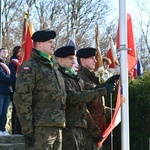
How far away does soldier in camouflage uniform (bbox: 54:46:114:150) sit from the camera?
4848mm

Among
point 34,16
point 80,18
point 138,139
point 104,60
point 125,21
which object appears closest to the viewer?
point 125,21

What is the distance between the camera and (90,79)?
5383 millimetres

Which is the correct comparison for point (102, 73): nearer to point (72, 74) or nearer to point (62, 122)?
point (72, 74)

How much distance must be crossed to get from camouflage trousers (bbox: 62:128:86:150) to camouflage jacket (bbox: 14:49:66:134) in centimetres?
36

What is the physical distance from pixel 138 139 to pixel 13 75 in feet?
8.50

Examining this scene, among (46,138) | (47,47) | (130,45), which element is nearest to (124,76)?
(130,45)

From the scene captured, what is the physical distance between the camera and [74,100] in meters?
4.87

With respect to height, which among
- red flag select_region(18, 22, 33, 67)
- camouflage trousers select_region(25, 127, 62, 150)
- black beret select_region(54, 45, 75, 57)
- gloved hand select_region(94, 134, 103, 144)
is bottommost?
gloved hand select_region(94, 134, 103, 144)

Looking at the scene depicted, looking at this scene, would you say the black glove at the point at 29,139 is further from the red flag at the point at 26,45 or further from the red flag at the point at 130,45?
the red flag at the point at 26,45

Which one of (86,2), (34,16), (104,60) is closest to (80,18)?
(86,2)

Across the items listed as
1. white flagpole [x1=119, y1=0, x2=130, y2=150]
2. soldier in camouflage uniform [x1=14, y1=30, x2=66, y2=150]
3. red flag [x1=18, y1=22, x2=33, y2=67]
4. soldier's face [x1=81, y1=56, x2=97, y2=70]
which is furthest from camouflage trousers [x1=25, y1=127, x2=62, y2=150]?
red flag [x1=18, y1=22, x2=33, y2=67]

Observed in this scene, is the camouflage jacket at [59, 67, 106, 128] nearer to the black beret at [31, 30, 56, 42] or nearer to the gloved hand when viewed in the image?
the gloved hand

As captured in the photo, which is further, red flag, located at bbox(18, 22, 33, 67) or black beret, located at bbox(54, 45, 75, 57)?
red flag, located at bbox(18, 22, 33, 67)

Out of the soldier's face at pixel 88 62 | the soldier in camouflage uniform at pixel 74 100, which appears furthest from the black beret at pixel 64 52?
the soldier's face at pixel 88 62
